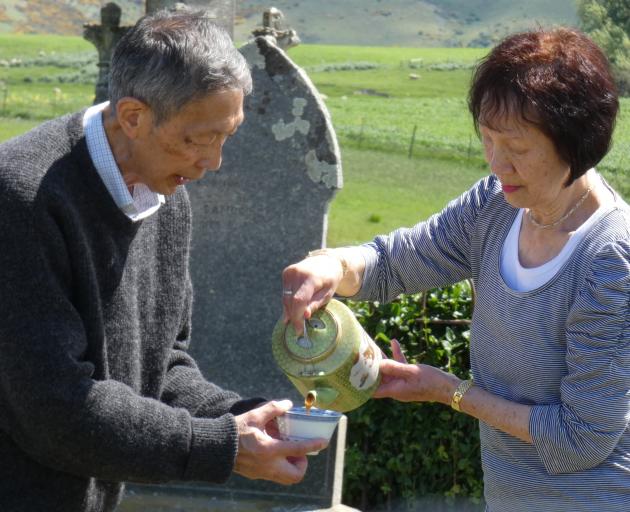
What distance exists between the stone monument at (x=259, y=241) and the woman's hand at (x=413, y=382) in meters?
2.36

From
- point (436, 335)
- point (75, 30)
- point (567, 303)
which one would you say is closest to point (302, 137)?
point (436, 335)

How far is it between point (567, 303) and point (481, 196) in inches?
18.8

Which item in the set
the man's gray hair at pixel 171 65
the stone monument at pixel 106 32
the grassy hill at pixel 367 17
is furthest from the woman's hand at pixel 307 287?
the grassy hill at pixel 367 17

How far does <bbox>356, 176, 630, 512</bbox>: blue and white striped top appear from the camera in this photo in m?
2.62

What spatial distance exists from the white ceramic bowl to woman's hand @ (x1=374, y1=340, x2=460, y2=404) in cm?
26

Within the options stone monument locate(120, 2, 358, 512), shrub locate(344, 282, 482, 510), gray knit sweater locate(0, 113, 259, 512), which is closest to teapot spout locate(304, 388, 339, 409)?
gray knit sweater locate(0, 113, 259, 512)

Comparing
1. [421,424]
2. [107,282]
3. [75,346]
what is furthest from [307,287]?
[421,424]

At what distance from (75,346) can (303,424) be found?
609 mm

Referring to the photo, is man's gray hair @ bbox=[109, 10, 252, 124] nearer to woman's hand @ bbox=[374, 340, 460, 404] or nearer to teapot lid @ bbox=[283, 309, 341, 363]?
teapot lid @ bbox=[283, 309, 341, 363]

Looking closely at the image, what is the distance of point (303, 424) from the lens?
277 cm

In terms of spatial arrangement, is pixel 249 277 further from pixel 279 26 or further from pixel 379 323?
pixel 279 26

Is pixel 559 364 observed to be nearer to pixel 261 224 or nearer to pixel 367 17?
pixel 261 224

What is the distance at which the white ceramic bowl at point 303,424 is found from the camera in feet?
9.06

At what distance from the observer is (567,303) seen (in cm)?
268
